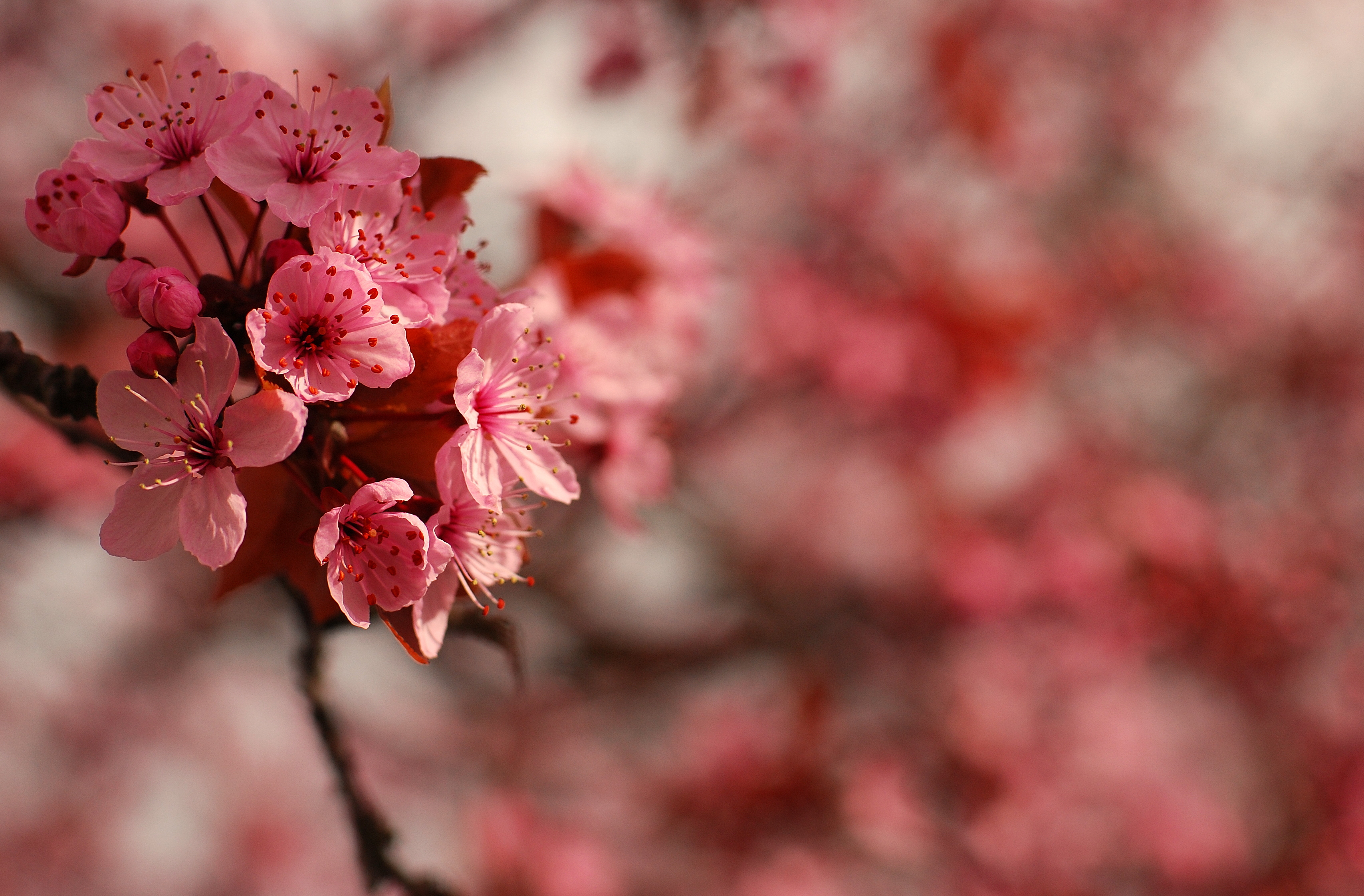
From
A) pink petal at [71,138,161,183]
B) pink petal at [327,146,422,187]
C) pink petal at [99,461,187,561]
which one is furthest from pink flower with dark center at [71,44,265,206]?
pink petal at [99,461,187,561]

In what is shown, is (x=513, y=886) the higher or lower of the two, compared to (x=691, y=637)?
lower

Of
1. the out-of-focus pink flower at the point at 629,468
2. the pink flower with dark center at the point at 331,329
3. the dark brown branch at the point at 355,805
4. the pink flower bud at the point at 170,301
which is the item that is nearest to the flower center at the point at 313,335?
the pink flower with dark center at the point at 331,329

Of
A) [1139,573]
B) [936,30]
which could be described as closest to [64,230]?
[936,30]

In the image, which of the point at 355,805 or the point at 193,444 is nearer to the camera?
the point at 193,444

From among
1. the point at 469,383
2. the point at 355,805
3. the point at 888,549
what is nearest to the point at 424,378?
the point at 469,383

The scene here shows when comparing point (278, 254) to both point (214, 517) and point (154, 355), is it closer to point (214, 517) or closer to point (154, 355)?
point (154, 355)

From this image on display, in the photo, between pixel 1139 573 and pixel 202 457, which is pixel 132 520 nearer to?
pixel 202 457
